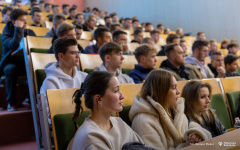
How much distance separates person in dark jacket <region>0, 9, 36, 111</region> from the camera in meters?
1.88

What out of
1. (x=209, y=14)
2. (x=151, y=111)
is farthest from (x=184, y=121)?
Result: (x=209, y=14)

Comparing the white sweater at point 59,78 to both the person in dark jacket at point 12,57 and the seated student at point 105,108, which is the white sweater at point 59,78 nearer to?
the seated student at point 105,108

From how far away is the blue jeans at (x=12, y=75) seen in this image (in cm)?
186

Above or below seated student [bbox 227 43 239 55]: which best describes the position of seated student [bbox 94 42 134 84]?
above

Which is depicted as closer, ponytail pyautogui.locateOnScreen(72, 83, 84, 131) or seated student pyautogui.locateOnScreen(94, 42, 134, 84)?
ponytail pyautogui.locateOnScreen(72, 83, 84, 131)

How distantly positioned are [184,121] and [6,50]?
1.45 m

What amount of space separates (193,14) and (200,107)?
163 inches

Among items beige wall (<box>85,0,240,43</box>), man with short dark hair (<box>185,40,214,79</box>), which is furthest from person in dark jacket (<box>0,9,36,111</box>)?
beige wall (<box>85,0,240,43</box>)

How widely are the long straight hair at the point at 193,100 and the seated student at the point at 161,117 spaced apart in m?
0.09

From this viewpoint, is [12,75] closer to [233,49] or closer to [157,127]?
[157,127]

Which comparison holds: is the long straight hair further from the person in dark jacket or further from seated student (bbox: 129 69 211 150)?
the person in dark jacket

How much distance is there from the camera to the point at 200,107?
1276 mm

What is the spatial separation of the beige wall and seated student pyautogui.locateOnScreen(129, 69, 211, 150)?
155 inches

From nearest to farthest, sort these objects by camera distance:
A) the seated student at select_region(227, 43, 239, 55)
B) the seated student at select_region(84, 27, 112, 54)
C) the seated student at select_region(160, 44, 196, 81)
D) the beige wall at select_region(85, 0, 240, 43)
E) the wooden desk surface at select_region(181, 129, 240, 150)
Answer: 1. the wooden desk surface at select_region(181, 129, 240, 150)
2. the seated student at select_region(160, 44, 196, 81)
3. the seated student at select_region(84, 27, 112, 54)
4. the seated student at select_region(227, 43, 239, 55)
5. the beige wall at select_region(85, 0, 240, 43)
